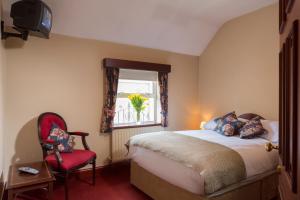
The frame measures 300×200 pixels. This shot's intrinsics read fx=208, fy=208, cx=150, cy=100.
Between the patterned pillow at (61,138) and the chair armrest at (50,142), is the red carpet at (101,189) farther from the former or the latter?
the chair armrest at (50,142)

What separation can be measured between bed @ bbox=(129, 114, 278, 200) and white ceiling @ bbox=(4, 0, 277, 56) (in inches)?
80.4

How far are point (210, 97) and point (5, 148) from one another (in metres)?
3.85

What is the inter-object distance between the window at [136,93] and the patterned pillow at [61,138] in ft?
3.48

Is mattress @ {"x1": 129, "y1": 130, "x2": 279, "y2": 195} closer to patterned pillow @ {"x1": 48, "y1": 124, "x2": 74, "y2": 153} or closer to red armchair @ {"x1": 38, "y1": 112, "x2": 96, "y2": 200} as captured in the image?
red armchair @ {"x1": 38, "y1": 112, "x2": 96, "y2": 200}

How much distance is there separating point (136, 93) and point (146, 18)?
141 centimetres

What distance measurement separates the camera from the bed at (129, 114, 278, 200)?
2.04 meters

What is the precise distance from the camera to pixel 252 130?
3.10m

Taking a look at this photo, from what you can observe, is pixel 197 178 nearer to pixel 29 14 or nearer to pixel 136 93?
pixel 136 93

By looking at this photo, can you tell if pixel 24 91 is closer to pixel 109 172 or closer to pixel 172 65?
pixel 109 172

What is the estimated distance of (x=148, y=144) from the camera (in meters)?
2.65

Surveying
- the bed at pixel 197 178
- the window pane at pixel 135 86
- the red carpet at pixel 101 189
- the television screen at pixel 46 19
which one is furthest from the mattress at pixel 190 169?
the television screen at pixel 46 19

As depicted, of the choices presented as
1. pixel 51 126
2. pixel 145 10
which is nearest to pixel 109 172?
pixel 51 126

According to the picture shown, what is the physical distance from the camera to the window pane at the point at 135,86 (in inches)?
157

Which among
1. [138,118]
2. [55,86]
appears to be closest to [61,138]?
[55,86]
